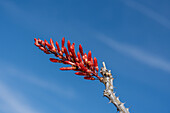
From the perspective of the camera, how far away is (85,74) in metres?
4.02

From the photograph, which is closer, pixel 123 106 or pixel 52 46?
pixel 123 106

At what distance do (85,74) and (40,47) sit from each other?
3.68ft

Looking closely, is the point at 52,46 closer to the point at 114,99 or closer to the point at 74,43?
the point at 74,43

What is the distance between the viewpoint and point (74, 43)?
4090 mm

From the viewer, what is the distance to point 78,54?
156 inches

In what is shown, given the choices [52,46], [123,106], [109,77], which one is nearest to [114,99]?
[123,106]

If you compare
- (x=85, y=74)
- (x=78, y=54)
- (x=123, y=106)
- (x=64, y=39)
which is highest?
(x=64, y=39)

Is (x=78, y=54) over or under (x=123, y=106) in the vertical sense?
over

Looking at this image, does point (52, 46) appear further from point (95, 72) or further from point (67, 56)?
point (95, 72)

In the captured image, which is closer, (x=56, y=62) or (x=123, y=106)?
(x=123, y=106)

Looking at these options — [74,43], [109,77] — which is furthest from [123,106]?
[74,43]

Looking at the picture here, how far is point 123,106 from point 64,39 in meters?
1.91

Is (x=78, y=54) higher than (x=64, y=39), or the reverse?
(x=64, y=39)

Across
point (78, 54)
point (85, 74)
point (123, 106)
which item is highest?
point (78, 54)
